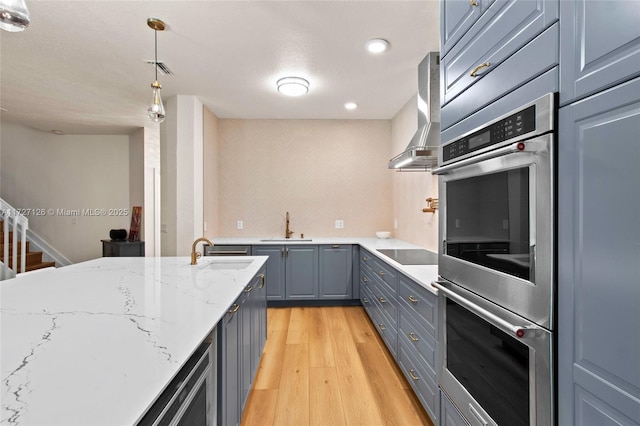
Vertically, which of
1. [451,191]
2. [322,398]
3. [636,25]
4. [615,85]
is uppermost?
[636,25]

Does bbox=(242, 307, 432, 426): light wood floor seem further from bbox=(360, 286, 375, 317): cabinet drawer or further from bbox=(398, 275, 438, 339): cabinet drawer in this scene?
bbox=(398, 275, 438, 339): cabinet drawer

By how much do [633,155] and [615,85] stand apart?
168mm

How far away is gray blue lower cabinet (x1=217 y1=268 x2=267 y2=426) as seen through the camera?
1.32 m

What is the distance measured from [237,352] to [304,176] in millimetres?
3198

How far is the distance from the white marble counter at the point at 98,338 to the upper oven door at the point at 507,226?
40.7 inches

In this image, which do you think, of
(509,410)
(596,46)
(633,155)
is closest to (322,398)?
(509,410)

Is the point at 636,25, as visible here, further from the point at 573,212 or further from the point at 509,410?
the point at 509,410

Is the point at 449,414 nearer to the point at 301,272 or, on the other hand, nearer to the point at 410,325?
the point at 410,325

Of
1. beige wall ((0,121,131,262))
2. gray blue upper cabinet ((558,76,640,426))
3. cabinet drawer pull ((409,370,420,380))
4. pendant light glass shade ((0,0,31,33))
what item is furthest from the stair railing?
gray blue upper cabinet ((558,76,640,426))

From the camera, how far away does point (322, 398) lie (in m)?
2.07

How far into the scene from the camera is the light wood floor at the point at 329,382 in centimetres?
189

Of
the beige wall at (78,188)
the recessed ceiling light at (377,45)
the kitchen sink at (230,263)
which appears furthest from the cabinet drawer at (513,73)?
the beige wall at (78,188)

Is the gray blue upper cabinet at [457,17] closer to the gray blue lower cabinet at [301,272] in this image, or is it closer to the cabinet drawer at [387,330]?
the cabinet drawer at [387,330]

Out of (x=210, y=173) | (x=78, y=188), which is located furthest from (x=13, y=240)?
(x=78, y=188)
